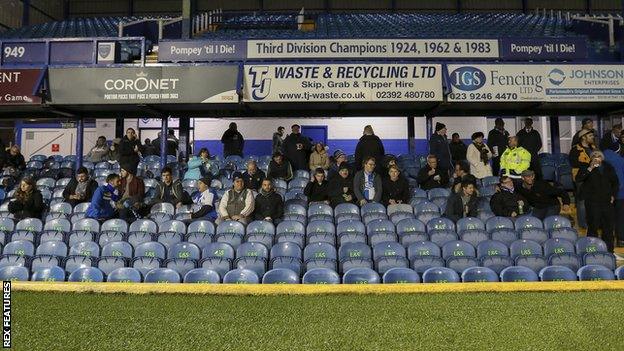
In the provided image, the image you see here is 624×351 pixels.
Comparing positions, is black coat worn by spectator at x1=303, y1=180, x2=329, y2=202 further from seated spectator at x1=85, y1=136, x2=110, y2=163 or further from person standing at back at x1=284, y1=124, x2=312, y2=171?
seated spectator at x1=85, y1=136, x2=110, y2=163

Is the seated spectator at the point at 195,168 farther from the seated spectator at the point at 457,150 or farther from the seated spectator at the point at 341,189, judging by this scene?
the seated spectator at the point at 457,150

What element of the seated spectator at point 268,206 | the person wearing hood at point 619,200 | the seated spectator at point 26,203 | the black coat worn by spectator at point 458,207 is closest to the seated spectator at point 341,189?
the seated spectator at point 268,206

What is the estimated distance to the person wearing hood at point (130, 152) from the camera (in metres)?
9.55

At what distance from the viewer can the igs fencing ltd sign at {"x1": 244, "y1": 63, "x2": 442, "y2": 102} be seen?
9836 millimetres

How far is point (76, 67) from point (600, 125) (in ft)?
37.1

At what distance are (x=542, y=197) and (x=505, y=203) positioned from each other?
0.68 meters

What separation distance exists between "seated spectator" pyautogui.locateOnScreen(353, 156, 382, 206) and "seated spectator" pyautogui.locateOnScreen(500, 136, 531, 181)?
2370 mm

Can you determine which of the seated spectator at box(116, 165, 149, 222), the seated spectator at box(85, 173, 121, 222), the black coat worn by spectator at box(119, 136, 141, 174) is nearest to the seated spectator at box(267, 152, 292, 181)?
the seated spectator at box(116, 165, 149, 222)

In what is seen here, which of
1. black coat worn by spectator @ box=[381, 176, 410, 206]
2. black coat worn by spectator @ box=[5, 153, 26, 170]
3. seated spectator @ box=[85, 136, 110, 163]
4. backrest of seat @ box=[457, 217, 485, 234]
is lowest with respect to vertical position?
backrest of seat @ box=[457, 217, 485, 234]

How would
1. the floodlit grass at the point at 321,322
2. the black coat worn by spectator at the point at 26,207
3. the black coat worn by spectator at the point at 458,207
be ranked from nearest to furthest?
the floodlit grass at the point at 321,322, the black coat worn by spectator at the point at 458,207, the black coat worn by spectator at the point at 26,207

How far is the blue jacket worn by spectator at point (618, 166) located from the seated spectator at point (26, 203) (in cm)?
939

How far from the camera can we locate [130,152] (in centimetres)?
999

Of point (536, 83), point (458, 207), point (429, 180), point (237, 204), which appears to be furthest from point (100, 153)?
point (536, 83)

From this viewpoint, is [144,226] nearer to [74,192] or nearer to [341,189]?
[74,192]
